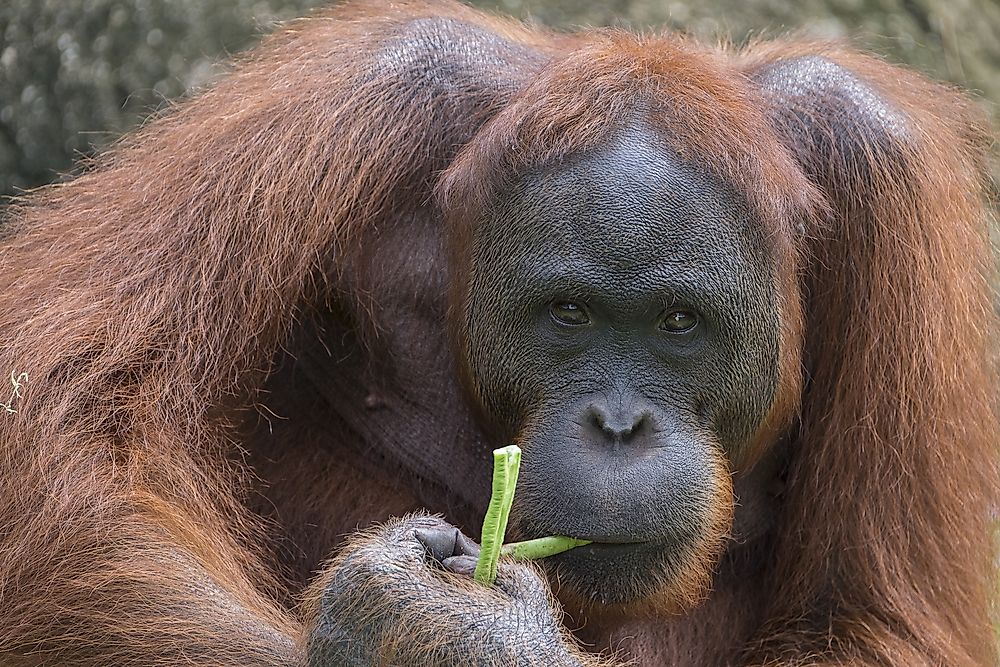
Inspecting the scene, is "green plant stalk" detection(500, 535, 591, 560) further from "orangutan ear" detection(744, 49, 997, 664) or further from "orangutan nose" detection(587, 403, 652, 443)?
"orangutan ear" detection(744, 49, 997, 664)

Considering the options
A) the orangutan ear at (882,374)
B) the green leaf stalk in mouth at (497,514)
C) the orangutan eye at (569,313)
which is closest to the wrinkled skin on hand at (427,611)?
the green leaf stalk in mouth at (497,514)

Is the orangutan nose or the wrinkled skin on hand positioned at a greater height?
the orangutan nose

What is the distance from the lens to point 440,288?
10.4ft

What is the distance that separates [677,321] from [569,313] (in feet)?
0.67

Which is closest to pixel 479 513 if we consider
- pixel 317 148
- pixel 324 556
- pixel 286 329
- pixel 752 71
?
pixel 324 556

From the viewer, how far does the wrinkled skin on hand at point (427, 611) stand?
7.99 ft

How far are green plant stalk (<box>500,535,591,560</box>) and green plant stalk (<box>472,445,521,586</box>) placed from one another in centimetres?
17

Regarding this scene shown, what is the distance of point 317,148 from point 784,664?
1453mm

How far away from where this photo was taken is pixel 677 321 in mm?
2822

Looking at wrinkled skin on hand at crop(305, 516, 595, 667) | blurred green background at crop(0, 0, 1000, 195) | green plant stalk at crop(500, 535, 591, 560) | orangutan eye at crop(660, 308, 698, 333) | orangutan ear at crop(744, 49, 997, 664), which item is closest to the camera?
wrinkled skin on hand at crop(305, 516, 595, 667)

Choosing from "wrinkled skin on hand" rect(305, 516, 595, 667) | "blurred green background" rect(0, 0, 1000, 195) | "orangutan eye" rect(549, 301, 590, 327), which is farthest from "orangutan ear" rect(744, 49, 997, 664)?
"blurred green background" rect(0, 0, 1000, 195)

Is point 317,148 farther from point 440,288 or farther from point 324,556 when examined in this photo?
point 324,556

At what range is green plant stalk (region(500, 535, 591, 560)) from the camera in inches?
106

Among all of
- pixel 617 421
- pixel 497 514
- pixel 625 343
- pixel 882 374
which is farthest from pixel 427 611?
pixel 882 374
